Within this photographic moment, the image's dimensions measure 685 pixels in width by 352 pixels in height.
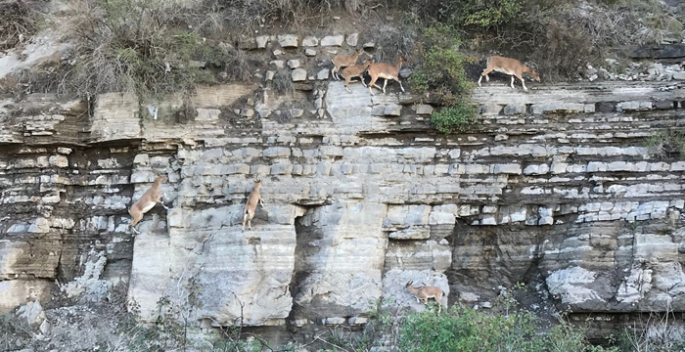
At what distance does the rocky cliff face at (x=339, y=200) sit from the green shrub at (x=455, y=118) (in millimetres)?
181

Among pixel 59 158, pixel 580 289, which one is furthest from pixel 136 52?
pixel 580 289

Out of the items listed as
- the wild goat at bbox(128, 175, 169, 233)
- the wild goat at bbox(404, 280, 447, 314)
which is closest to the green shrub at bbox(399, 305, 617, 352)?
the wild goat at bbox(404, 280, 447, 314)

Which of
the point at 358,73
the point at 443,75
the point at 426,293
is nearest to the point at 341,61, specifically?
the point at 358,73

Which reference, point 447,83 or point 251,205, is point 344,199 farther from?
point 447,83

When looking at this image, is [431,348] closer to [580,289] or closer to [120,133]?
[580,289]

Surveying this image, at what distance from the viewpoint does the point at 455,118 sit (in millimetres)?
11141

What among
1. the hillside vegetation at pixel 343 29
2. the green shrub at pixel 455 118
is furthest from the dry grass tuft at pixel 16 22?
the green shrub at pixel 455 118

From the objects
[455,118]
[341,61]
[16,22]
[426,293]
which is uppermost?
[16,22]

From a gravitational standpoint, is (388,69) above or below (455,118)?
above

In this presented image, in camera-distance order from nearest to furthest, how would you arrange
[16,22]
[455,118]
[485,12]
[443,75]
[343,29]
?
1. [455,118]
2. [443,75]
3. [485,12]
4. [343,29]
5. [16,22]

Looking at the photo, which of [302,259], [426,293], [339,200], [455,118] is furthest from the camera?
[455,118]

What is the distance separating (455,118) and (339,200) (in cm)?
192

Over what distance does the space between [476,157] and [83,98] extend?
563 centimetres

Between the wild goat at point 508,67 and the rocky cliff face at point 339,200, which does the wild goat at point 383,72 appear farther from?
the wild goat at point 508,67
